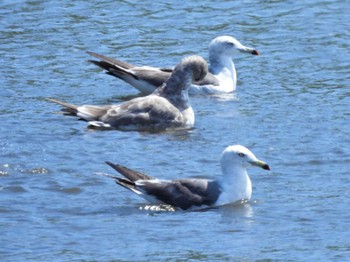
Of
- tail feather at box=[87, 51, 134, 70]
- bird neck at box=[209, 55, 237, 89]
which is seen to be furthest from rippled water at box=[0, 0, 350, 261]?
Answer: tail feather at box=[87, 51, 134, 70]

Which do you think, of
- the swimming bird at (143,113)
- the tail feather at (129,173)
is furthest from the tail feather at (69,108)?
the tail feather at (129,173)

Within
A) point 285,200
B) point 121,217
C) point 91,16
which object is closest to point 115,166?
point 121,217

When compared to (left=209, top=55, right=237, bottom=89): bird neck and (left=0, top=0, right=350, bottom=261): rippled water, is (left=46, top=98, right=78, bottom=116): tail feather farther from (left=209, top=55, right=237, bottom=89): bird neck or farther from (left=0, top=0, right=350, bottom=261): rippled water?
(left=209, top=55, right=237, bottom=89): bird neck

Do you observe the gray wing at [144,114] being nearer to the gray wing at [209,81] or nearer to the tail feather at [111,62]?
the tail feather at [111,62]

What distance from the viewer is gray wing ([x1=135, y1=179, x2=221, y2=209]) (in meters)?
13.6

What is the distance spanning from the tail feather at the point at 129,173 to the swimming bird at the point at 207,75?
4700 millimetres

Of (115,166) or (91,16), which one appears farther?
(91,16)

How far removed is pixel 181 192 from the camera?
1362 cm

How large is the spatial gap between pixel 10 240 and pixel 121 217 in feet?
4.06

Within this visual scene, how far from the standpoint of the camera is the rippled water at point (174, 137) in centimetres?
1254

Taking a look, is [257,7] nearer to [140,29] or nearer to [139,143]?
[140,29]

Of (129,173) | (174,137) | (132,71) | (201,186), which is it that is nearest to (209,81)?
(132,71)

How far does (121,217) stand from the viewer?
13281 millimetres

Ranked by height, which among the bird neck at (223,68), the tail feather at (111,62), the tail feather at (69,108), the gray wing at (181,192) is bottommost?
the bird neck at (223,68)
